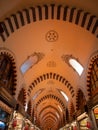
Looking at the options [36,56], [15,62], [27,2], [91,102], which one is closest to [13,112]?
[15,62]

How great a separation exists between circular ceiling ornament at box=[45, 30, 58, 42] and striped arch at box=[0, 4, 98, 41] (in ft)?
4.10

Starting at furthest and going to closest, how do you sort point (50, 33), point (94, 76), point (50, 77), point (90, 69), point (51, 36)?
1. point (50, 77)
2. point (51, 36)
3. point (50, 33)
4. point (90, 69)
5. point (94, 76)

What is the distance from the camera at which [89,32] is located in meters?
7.04

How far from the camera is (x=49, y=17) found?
6926 millimetres

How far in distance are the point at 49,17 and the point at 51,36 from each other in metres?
1.56

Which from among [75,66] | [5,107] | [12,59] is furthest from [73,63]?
[5,107]

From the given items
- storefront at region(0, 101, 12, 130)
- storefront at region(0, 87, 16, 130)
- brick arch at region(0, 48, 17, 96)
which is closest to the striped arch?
brick arch at region(0, 48, 17, 96)

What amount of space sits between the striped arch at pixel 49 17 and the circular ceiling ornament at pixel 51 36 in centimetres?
125

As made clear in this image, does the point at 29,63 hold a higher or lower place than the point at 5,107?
higher

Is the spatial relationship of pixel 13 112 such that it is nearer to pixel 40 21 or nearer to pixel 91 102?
pixel 91 102

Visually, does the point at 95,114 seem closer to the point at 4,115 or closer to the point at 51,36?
the point at 4,115

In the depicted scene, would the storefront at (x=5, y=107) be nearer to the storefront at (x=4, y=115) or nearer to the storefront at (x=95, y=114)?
the storefront at (x=4, y=115)

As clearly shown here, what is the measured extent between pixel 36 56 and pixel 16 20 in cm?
329

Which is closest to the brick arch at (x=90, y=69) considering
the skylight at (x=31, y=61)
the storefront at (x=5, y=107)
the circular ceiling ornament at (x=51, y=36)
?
the circular ceiling ornament at (x=51, y=36)
